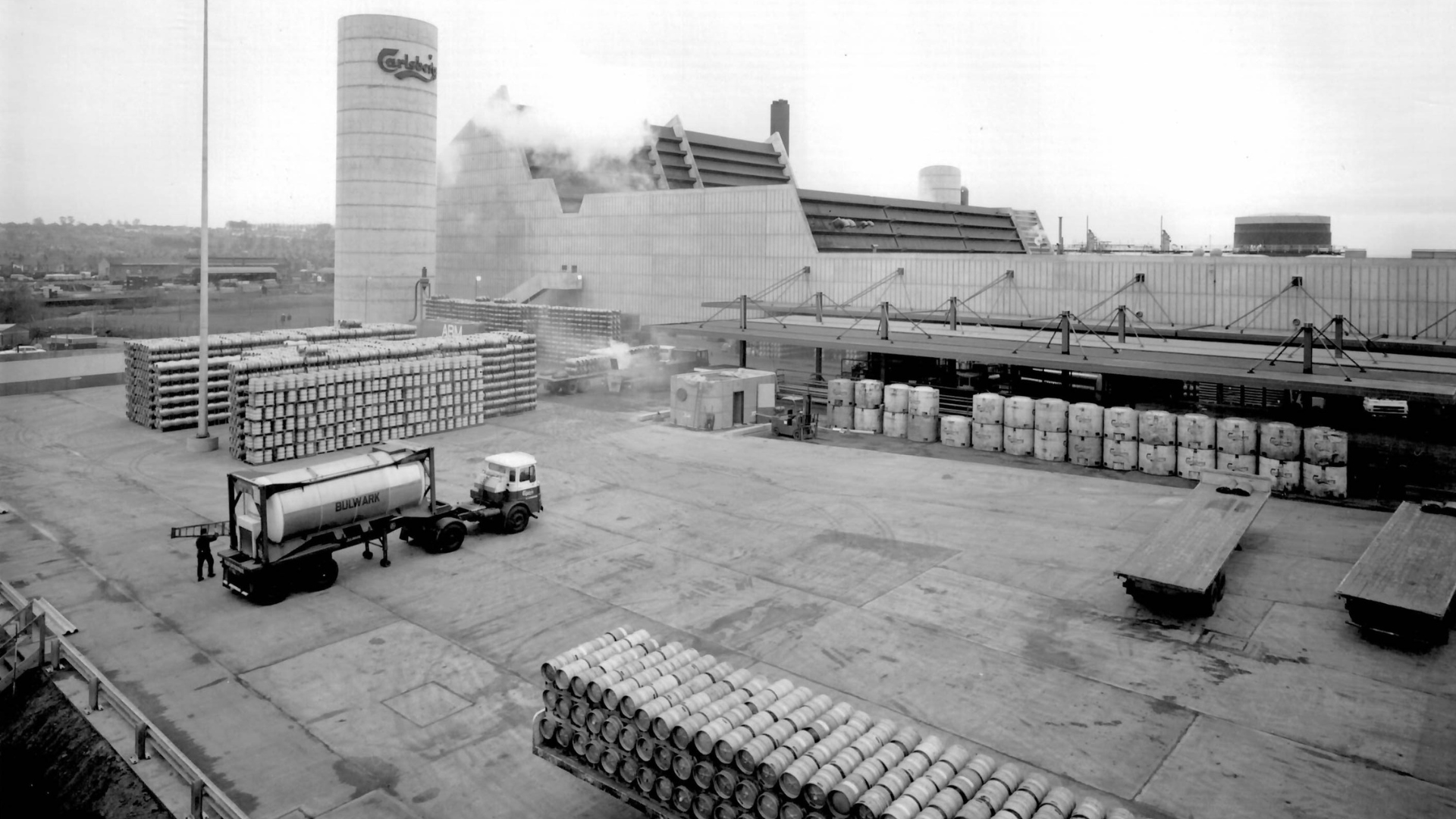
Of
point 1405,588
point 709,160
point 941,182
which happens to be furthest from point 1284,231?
point 1405,588

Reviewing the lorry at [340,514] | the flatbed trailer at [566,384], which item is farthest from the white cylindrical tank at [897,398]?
the lorry at [340,514]

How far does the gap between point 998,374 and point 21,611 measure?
3180 centimetres

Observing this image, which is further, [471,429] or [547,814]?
[471,429]

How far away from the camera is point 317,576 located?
1700 cm

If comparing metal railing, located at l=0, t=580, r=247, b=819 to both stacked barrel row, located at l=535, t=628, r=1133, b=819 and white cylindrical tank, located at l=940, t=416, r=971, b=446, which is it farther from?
white cylindrical tank, located at l=940, t=416, r=971, b=446

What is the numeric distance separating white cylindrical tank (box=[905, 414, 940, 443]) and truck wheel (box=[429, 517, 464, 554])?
1719cm

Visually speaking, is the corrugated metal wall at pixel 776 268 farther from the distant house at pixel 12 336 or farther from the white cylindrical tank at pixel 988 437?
the distant house at pixel 12 336

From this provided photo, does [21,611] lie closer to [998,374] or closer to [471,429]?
[471,429]

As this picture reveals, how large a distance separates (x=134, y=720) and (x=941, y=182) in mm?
73960

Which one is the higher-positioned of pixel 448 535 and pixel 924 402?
pixel 924 402

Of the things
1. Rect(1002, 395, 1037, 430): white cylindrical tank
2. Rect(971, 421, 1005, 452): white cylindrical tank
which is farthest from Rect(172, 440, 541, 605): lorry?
Rect(1002, 395, 1037, 430): white cylindrical tank

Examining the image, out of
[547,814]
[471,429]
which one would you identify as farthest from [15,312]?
[547,814]

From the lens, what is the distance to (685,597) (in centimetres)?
1648

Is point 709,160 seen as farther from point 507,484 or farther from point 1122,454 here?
point 507,484
